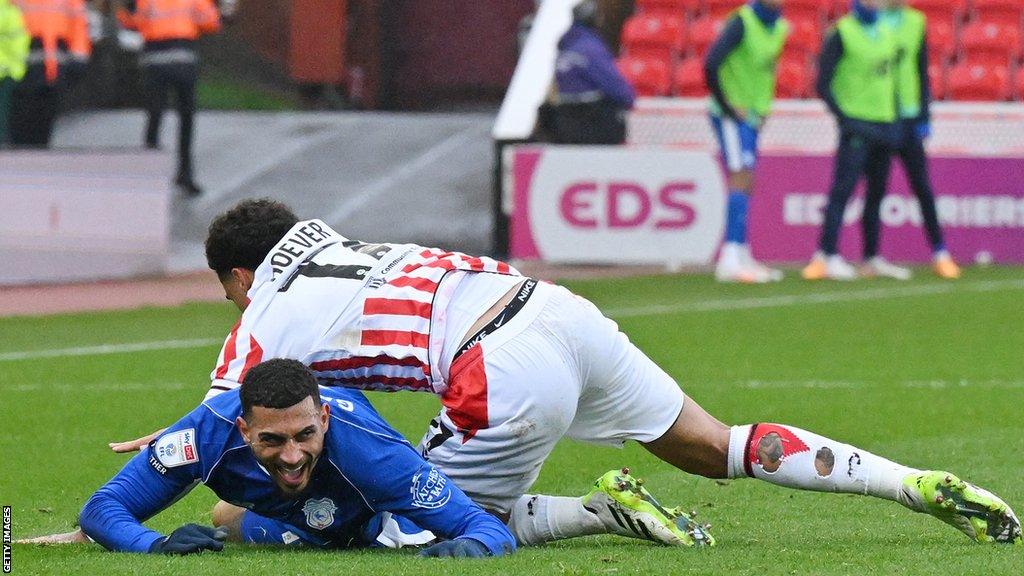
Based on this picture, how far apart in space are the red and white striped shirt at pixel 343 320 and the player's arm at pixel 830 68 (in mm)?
8926

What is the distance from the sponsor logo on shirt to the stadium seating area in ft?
43.2

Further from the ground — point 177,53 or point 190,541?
point 190,541

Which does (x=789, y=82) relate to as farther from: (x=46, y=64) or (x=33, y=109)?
(x=33, y=109)

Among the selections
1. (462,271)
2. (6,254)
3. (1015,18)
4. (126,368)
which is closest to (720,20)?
(1015,18)

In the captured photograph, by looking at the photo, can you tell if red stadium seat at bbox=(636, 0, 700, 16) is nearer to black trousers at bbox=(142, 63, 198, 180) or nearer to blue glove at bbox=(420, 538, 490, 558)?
black trousers at bbox=(142, 63, 198, 180)

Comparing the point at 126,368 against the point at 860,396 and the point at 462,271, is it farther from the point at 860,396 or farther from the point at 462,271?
the point at 462,271

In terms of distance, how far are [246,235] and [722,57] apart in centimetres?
Result: 881

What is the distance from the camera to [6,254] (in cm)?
1373

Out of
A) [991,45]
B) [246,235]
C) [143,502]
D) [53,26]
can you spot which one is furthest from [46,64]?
[143,502]

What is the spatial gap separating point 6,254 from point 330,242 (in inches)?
349

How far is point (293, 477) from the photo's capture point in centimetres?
495

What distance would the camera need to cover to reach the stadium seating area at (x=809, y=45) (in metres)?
17.8

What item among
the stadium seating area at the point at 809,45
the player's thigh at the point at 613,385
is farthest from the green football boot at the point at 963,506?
the stadium seating area at the point at 809,45

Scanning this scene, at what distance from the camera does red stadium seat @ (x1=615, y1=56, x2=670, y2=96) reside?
18156 millimetres
